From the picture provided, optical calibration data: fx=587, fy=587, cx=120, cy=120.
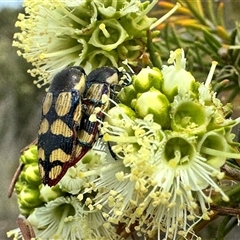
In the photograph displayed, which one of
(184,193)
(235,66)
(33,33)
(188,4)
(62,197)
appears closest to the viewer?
(184,193)

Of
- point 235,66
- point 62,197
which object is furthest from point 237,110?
point 62,197

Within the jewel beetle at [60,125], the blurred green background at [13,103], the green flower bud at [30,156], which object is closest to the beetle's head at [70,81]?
the jewel beetle at [60,125]

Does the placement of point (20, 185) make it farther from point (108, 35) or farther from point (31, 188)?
point (108, 35)

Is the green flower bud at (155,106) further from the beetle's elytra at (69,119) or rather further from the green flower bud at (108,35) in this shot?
the green flower bud at (108,35)

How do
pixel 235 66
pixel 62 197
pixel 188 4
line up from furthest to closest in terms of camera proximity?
pixel 188 4 → pixel 235 66 → pixel 62 197

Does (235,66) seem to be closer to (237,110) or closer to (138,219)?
(237,110)

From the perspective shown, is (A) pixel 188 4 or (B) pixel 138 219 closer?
(B) pixel 138 219

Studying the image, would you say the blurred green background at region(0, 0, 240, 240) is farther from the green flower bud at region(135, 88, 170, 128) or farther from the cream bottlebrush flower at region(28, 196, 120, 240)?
the green flower bud at region(135, 88, 170, 128)
